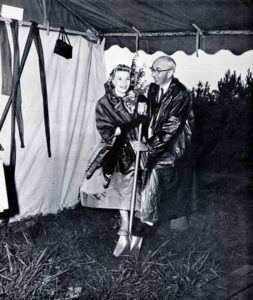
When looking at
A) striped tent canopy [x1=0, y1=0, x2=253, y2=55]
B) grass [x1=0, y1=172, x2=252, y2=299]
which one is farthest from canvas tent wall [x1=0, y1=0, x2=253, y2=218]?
grass [x1=0, y1=172, x2=252, y2=299]

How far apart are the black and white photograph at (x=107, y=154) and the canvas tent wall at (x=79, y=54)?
15 millimetres

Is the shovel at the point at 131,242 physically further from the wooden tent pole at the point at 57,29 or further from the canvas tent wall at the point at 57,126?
the wooden tent pole at the point at 57,29

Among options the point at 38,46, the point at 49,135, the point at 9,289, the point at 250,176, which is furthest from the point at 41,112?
the point at 250,176

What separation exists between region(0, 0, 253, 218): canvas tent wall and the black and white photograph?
0.02 m

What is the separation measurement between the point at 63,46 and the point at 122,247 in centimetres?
242

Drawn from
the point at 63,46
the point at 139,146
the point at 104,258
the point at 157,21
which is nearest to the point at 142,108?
the point at 139,146

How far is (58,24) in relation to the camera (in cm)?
487

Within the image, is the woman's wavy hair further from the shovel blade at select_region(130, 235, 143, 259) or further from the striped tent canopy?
the shovel blade at select_region(130, 235, 143, 259)

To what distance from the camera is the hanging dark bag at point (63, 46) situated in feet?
15.9

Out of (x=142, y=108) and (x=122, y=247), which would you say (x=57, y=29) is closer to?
(x=142, y=108)

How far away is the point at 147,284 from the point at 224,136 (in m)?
5.51

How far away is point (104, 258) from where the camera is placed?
4.07 m

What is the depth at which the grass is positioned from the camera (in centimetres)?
338

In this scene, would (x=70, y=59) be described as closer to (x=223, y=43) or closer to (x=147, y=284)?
(x=223, y=43)
